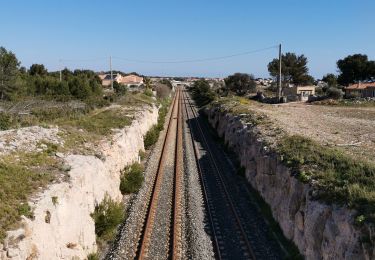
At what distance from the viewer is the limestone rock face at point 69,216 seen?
10609 mm

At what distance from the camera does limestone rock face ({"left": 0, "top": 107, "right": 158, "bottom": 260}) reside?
1061 cm

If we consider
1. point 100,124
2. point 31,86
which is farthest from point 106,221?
point 31,86

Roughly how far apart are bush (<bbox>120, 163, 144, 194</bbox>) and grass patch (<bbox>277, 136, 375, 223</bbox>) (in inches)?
307

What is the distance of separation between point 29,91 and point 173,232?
4715cm

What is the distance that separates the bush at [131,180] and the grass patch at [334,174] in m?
7.80

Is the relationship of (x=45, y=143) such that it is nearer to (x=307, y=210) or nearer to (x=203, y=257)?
(x=203, y=257)

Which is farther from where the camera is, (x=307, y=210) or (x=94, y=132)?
(x=94, y=132)

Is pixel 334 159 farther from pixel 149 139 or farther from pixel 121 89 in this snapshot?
pixel 121 89

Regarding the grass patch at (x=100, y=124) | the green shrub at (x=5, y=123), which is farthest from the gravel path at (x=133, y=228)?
the green shrub at (x=5, y=123)

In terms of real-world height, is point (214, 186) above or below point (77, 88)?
below

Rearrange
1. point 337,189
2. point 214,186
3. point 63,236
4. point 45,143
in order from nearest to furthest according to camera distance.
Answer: point 63,236, point 337,189, point 45,143, point 214,186

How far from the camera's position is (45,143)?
61.2 feet

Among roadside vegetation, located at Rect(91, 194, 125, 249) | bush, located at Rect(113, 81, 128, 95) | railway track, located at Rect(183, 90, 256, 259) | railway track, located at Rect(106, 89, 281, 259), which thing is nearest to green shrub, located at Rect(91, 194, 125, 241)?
roadside vegetation, located at Rect(91, 194, 125, 249)

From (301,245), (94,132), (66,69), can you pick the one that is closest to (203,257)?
(301,245)
